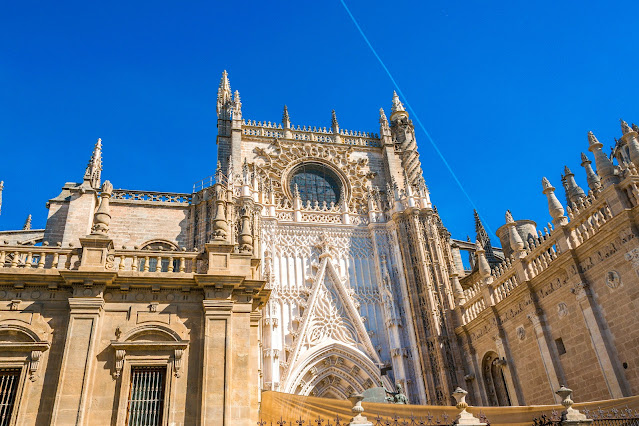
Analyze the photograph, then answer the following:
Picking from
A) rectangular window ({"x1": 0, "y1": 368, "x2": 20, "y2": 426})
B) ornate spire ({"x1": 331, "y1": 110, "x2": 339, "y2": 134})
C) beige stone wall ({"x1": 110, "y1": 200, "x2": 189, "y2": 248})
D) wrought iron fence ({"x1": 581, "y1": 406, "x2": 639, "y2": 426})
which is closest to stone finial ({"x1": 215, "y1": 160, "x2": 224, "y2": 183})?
beige stone wall ({"x1": 110, "y1": 200, "x2": 189, "y2": 248})

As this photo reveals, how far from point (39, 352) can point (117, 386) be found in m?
1.62

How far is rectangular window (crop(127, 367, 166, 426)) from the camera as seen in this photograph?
9680mm

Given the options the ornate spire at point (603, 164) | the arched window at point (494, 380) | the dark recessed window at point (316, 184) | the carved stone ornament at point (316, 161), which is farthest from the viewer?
the dark recessed window at point (316, 184)

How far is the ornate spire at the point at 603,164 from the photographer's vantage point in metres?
13.1

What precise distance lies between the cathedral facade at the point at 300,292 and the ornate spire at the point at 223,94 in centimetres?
11

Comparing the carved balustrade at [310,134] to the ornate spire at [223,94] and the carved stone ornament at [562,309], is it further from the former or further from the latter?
the carved stone ornament at [562,309]

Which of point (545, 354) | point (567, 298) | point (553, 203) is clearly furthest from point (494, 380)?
point (553, 203)

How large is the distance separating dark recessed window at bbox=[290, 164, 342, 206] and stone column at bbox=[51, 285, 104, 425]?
1497 cm

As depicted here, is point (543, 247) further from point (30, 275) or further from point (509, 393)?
point (30, 275)

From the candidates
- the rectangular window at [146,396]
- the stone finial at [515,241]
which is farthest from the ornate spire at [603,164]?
the rectangular window at [146,396]

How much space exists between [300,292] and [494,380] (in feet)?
26.7

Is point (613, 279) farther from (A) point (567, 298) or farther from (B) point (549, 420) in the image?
(B) point (549, 420)

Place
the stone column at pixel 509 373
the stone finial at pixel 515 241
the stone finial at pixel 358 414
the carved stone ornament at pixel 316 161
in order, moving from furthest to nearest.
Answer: the carved stone ornament at pixel 316 161, the stone finial at pixel 515 241, the stone column at pixel 509 373, the stone finial at pixel 358 414

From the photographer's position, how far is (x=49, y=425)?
9.15 m
